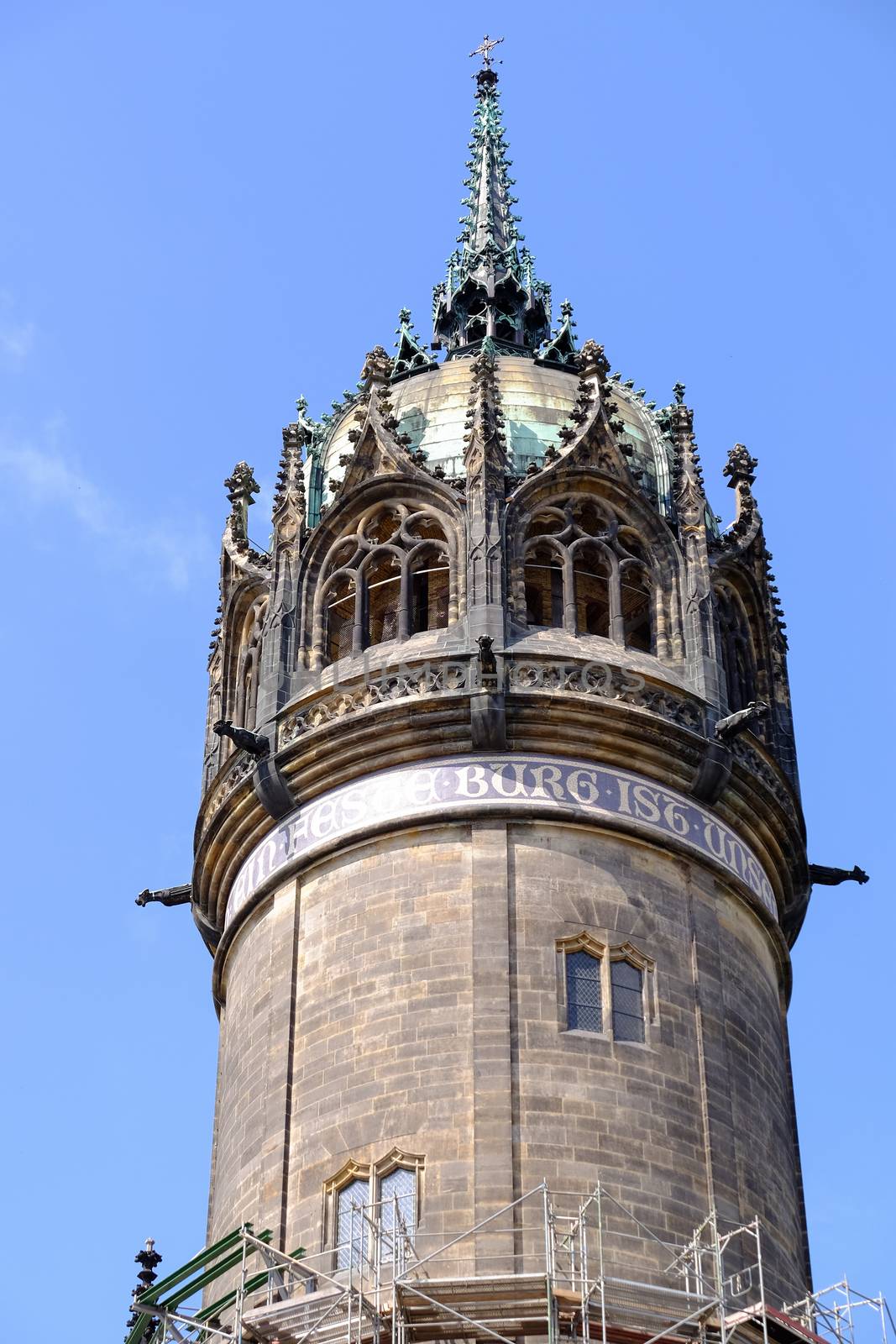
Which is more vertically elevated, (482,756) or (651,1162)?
(482,756)

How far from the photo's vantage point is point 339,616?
43156 millimetres

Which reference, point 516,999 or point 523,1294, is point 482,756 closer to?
point 516,999

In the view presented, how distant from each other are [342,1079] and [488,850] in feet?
12.0

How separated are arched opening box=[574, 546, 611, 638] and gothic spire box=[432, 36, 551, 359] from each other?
24.5 ft

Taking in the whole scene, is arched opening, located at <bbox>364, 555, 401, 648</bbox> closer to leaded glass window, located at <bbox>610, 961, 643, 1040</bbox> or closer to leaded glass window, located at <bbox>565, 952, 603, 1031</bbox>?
leaded glass window, located at <bbox>565, 952, 603, 1031</bbox>

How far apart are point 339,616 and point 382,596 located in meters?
0.71

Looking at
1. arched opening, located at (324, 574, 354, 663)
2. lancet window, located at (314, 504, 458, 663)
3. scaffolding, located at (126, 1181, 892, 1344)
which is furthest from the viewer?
arched opening, located at (324, 574, 354, 663)

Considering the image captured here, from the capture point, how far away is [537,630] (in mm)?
41156

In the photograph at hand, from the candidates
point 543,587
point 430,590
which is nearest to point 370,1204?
point 430,590

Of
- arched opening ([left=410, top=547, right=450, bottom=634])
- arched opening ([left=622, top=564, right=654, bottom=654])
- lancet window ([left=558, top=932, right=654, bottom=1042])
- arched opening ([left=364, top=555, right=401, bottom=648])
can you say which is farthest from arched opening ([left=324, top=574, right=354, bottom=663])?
lancet window ([left=558, top=932, right=654, bottom=1042])

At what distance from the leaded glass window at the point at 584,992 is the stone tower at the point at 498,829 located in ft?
0.14

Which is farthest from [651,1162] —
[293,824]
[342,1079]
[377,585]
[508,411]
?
[508,411]

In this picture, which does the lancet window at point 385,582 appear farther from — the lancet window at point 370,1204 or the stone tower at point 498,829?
the lancet window at point 370,1204

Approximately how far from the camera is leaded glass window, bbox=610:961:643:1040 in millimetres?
37750
